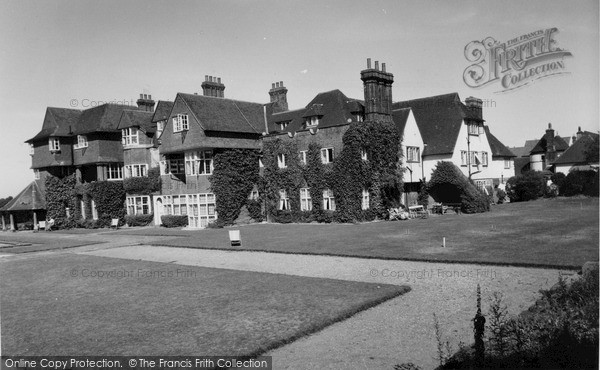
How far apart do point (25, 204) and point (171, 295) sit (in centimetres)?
4316

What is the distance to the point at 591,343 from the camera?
6.38 metres

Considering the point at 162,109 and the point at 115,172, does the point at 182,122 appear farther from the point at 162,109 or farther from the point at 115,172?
the point at 115,172

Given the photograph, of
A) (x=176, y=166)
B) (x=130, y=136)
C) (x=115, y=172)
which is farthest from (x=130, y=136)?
(x=176, y=166)

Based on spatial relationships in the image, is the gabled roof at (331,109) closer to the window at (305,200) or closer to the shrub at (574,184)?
the window at (305,200)

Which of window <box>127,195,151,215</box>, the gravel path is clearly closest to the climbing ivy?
window <box>127,195,151,215</box>

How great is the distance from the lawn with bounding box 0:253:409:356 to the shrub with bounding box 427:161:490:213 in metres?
23.9

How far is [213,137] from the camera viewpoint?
3694 cm

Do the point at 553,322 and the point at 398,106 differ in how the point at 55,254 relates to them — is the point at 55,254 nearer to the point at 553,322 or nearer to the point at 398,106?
the point at 553,322

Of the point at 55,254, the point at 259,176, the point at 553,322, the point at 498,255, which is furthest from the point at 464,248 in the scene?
the point at 259,176

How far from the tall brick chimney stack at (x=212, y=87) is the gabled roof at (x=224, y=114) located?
3.11 metres

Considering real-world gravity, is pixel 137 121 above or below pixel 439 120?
above

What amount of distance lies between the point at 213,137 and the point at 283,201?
25.7 ft

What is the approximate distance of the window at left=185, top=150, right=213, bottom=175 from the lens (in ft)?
122

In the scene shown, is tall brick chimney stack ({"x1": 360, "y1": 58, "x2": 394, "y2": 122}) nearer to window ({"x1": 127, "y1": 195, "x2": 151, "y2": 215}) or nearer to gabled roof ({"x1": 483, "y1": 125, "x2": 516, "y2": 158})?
gabled roof ({"x1": 483, "y1": 125, "x2": 516, "y2": 158})
